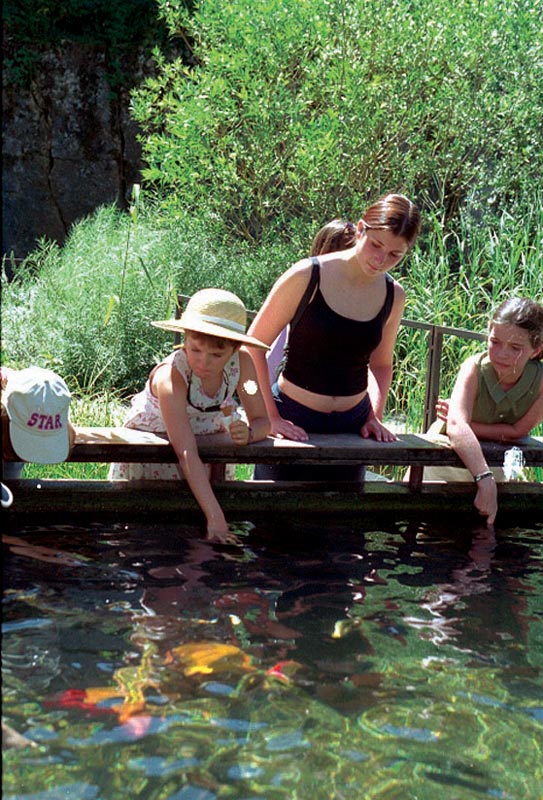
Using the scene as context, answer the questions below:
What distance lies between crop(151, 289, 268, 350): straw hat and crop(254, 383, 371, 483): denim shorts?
483 millimetres

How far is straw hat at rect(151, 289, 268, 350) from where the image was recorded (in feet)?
13.5

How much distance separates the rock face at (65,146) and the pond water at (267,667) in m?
10.2

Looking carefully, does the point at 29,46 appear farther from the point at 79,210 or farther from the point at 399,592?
the point at 399,592

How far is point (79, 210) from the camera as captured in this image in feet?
45.6

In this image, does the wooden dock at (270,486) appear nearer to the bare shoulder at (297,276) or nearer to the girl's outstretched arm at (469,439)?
the girl's outstretched arm at (469,439)

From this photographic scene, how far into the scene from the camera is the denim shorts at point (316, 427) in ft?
15.4

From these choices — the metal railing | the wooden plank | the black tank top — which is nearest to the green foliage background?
the metal railing

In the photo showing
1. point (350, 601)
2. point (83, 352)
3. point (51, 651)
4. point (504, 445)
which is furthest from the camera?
point (83, 352)

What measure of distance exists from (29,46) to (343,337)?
431 inches

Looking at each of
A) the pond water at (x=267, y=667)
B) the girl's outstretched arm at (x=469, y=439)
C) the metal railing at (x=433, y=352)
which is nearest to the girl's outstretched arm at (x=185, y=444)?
the pond water at (x=267, y=667)

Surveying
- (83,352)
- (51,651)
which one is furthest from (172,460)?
(83,352)

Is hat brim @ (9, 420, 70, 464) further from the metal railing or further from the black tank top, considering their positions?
the metal railing

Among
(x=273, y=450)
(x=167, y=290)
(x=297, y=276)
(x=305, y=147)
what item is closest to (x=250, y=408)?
(x=273, y=450)

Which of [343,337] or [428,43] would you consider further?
[428,43]
